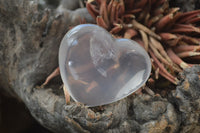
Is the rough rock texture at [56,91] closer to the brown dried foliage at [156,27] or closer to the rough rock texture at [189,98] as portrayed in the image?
the rough rock texture at [189,98]

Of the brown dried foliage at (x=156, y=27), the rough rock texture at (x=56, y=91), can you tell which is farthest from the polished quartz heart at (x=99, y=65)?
the brown dried foliage at (x=156, y=27)

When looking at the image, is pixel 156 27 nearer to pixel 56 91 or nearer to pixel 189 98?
pixel 189 98

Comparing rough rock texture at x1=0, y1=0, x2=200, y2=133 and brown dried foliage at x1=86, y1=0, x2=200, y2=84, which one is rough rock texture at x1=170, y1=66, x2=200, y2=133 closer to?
rough rock texture at x1=0, y1=0, x2=200, y2=133

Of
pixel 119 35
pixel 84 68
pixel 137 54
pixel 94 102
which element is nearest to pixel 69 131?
pixel 94 102

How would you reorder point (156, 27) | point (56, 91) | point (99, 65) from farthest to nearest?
point (156, 27) < point (56, 91) < point (99, 65)

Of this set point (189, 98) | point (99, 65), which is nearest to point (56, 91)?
point (99, 65)

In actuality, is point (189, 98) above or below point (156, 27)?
below
